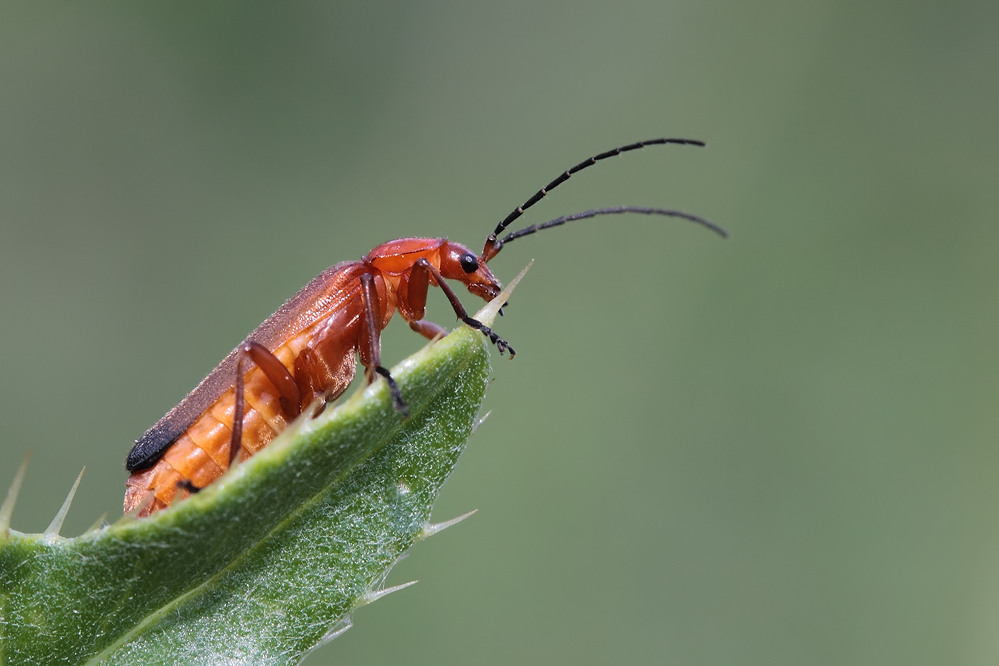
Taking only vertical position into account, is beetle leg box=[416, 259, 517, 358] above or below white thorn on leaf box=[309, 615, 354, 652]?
above

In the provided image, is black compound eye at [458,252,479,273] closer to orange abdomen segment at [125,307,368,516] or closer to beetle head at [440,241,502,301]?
beetle head at [440,241,502,301]

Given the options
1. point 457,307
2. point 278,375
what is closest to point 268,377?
point 278,375

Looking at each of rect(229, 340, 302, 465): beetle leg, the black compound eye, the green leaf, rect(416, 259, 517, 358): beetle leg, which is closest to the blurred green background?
rect(229, 340, 302, 465): beetle leg

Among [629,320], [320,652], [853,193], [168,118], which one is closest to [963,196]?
[853,193]

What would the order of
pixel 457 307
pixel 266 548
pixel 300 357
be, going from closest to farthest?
pixel 266 548 → pixel 457 307 → pixel 300 357

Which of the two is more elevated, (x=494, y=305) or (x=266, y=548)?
(x=494, y=305)

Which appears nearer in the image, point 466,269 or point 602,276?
point 466,269

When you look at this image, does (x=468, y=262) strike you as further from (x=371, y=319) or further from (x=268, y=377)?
(x=268, y=377)
